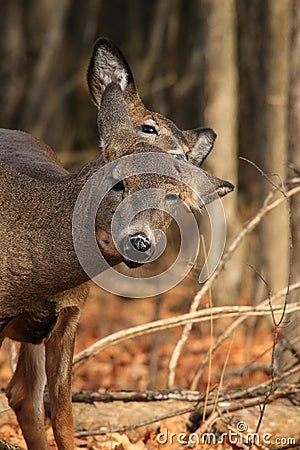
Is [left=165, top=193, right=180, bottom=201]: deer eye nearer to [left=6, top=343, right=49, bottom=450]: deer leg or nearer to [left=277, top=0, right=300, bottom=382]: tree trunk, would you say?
[left=6, top=343, right=49, bottom=450]: deer leg

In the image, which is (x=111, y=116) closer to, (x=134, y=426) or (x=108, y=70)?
(x=108, y=70)

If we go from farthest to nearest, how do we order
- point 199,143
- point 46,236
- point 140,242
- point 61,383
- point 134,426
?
point 134,426 < point 61,383 < point 199,143 < point 46,236 < point 140,242

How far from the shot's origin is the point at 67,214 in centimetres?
483

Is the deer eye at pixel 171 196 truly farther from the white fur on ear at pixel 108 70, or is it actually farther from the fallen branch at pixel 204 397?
the fallen branch at pixel 204 397

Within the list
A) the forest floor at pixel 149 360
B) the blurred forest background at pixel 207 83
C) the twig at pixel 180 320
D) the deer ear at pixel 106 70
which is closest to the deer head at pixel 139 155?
the deer ear at pixel 106 70

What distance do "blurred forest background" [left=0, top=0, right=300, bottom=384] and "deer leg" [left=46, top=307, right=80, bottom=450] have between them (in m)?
2.23

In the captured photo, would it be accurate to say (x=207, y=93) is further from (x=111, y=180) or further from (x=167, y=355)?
(x=111, y=180)

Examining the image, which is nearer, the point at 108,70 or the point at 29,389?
the point at 108,70

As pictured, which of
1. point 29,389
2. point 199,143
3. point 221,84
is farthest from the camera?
point 221,84

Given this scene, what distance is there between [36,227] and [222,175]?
18.5 feet

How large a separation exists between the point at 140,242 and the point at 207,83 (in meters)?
6.29

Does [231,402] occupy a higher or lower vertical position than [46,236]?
lower

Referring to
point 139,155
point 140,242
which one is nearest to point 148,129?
point 139,155

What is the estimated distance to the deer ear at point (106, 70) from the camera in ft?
16.8
